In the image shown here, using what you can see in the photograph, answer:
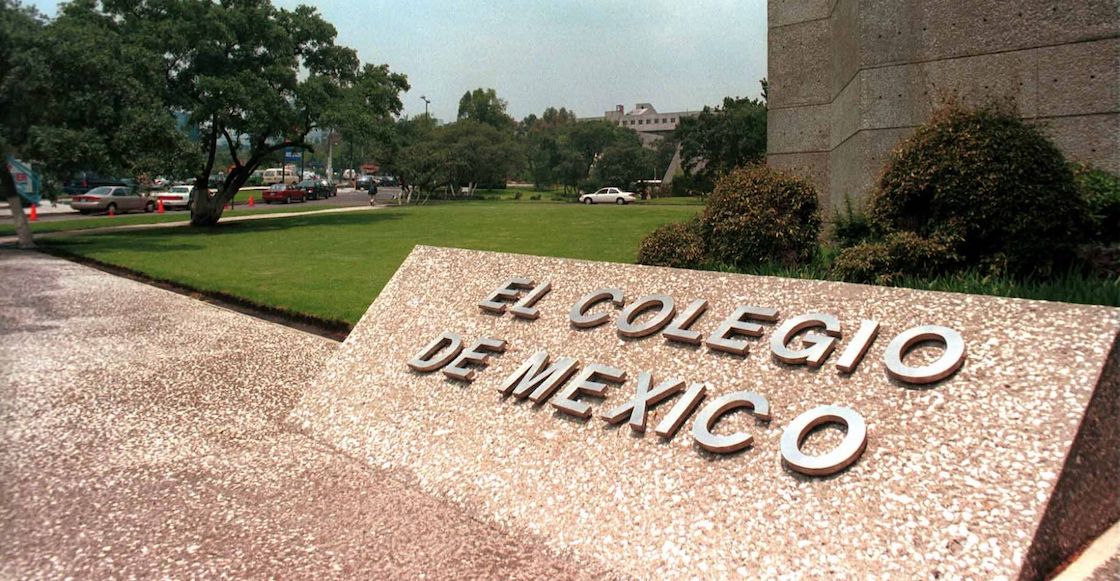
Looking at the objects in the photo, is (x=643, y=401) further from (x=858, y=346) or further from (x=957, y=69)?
(x=957, y=69)

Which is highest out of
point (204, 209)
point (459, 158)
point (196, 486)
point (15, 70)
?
point (15, 70)

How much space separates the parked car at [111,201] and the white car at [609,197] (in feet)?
79.9

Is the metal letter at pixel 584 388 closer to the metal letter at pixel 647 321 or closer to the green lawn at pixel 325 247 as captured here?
the metal letter at pixel 647 321

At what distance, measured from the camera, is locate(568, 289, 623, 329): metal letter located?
17.8 ft

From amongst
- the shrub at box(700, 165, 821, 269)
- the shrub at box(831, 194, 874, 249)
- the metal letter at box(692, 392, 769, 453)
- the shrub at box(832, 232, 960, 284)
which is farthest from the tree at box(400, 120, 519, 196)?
the metal letter at box(692, 392, 769, 453)

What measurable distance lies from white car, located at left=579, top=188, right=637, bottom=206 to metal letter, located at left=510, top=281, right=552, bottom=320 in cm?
4112

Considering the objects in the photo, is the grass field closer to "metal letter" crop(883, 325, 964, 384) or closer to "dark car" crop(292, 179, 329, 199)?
"metal letter" crop(883, 325, 964, 384)

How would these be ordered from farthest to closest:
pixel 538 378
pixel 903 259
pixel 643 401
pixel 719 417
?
pixel 903 259
pixel 538 378
pixel 643 401
pixel 719 417

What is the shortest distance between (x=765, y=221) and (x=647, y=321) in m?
2.51

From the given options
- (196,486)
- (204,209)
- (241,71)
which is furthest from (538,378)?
(204,209)

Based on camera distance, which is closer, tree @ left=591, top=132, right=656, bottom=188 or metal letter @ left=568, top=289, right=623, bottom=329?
metal letter @ left=568, top=289, right=623, bottom=329

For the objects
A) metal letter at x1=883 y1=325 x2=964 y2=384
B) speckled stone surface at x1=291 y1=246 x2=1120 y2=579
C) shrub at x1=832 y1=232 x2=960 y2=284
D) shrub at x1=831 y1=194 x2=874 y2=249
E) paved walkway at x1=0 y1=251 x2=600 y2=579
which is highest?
shrub at x1=831 y1=194 x2=874 y2=249

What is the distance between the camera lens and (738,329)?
15.4 ft

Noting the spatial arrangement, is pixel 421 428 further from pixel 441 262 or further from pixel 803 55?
pixel 803 55
